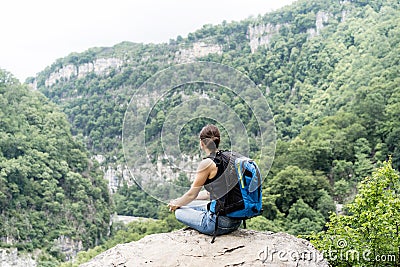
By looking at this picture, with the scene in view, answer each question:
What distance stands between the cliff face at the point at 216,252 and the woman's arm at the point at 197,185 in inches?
16.0

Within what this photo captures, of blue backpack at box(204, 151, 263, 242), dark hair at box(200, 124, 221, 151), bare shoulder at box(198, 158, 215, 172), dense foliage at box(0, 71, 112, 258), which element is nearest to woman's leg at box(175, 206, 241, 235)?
blue backpack at box(204, 151, 263, 242)

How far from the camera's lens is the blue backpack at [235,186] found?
418cm

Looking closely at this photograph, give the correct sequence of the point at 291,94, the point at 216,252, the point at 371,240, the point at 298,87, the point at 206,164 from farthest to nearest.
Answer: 1. the point at 291,94
2. the point at 298,87
3. the point at 371,240
4. the point at 216,252
5. the point at 206,164

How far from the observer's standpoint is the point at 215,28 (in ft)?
389

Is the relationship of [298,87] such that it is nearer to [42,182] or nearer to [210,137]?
[42,182]

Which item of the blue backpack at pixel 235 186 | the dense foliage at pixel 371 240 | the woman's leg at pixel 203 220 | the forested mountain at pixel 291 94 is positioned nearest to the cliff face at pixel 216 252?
the woman's leg at pixel 203 220

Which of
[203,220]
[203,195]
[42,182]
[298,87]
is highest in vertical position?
[203,195]

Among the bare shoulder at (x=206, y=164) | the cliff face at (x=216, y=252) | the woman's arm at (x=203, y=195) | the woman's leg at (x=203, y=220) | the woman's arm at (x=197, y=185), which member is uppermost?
A: the bare shoulder at (x=206, y=164)

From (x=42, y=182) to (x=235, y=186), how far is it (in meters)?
52.0

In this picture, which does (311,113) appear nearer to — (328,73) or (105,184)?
(328,73)

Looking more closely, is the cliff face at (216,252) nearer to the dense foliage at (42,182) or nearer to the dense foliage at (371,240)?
the dense foliage at (371,240)

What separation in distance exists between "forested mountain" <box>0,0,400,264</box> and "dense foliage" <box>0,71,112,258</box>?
2.21 feet

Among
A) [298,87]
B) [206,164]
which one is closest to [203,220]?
[206,164]

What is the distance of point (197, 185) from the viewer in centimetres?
423
